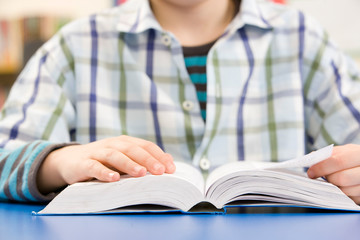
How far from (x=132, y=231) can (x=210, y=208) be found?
5.0 inches

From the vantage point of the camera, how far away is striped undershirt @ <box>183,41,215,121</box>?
35.9 inches

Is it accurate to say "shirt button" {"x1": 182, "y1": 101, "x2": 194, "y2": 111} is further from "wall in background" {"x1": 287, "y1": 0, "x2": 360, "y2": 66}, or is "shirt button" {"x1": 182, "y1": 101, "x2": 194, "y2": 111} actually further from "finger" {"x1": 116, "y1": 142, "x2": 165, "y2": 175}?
"wall in background" {"x1": 287, "y1": 0, "x2": 360, "y2": 66}

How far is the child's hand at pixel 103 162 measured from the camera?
0.54 meters

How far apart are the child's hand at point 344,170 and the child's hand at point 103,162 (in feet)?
0.64

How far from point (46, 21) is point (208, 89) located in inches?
54.3

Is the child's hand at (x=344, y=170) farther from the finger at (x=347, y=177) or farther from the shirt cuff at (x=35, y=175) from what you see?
the shirt cuff at (x=35, y=175)

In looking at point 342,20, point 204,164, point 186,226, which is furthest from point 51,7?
point 186,226

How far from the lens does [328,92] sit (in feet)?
3.02

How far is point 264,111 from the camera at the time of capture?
0.93 meters

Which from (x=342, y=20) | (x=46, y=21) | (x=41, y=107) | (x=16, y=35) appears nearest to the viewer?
(x=41, y=107)

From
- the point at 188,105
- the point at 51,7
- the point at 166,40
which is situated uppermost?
the point at 51,7

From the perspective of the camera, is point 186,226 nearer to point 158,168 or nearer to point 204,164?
point 158,168

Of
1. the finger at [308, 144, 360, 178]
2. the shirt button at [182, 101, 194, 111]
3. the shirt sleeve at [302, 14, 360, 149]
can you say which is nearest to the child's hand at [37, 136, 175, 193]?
the finger at [308, 144, 360, 178]

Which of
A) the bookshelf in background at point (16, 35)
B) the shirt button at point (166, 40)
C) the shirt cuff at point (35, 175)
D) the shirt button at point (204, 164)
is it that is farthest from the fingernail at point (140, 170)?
the bookshelf in background at point (16, 35)
